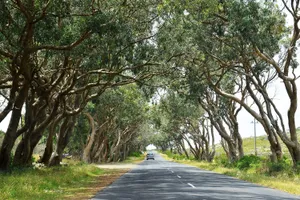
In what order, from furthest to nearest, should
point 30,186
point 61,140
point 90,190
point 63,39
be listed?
point 61,140 → point 90,190 → point 30,186 → point 63,39

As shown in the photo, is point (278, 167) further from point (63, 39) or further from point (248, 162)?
point (63, 39)

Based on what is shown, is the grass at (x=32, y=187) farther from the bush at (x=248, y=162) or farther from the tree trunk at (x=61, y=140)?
the bush at (x=248, y=162)

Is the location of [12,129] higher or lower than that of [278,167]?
higher

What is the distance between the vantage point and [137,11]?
1839 cm

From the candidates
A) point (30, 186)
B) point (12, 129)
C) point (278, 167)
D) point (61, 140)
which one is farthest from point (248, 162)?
point (30, 186)

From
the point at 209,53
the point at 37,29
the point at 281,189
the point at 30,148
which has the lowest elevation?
the point at 281,189

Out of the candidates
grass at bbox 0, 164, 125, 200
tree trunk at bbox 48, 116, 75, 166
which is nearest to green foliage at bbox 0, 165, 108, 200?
grass at bbox 0, 164, 125, 200

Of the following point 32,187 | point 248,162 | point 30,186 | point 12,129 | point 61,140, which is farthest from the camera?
point 248,162

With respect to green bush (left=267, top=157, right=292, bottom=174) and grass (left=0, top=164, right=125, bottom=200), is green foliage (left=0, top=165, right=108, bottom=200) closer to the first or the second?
grass (left=0, top=164, right=125, bottom=200)

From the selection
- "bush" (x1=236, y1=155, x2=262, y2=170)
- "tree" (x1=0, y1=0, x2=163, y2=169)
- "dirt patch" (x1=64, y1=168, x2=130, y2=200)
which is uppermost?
"tree" (x1=0, y1=0, x2=163, y2=169)

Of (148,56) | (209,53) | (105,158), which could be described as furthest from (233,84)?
(105,158)

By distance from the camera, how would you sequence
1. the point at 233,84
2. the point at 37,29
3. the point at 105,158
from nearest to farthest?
the point at 37,29 < the point at 233,84 < the point at 105,158

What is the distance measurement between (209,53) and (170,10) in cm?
646

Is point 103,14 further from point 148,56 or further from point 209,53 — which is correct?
point 209,53
